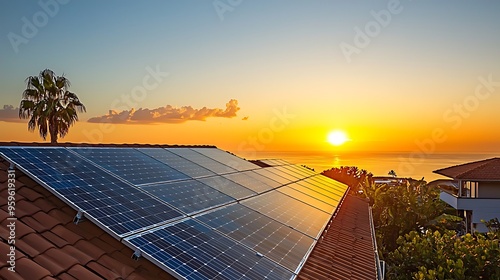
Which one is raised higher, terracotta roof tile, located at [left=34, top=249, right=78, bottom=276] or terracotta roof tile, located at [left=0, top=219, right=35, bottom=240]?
terracotta roof tile, located at [left=0, top=219, right=35, bottom=240]

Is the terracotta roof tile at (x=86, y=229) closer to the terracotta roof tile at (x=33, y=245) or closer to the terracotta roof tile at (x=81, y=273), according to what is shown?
the terracotta roof tile at (x=33, y=245)

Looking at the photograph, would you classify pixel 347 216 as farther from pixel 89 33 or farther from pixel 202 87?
pixel 89 33

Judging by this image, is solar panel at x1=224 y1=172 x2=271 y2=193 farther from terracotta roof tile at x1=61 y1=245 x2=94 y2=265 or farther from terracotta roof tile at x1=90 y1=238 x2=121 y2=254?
terracotta roof tile at x1=61 y1=245 x2=94 y2=265

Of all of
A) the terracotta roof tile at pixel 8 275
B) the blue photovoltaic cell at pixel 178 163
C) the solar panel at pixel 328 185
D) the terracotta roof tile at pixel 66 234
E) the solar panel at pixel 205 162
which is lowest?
the terracotta roof tile at pixel 8 275

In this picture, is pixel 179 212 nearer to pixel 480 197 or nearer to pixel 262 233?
pixel 262 233

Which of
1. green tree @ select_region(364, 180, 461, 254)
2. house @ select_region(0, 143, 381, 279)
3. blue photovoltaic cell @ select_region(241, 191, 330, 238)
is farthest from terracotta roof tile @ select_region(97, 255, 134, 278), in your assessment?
green tree @ select_region(364, 180, 461, 254)

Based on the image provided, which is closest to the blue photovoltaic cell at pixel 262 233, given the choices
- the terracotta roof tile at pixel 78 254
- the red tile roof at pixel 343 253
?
the red tile roof at pixel 343 253

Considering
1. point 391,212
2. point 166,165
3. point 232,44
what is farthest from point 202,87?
point 391,212

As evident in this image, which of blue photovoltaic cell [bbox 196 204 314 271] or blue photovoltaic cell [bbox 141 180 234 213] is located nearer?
blue photovoltaic cell [bbox 196 204 314 271]
